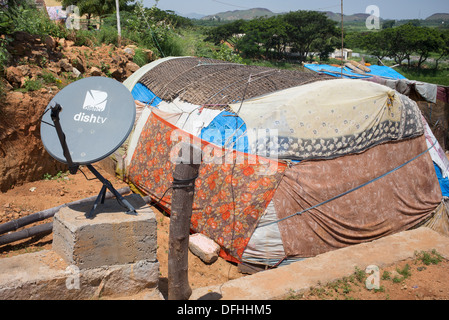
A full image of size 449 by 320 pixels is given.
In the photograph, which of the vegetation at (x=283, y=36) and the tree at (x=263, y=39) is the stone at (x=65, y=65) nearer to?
the vegetation at (x=283, y=36)

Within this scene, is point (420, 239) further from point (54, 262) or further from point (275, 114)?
point (54, 262)

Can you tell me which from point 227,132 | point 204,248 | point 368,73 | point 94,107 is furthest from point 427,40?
point 94,107

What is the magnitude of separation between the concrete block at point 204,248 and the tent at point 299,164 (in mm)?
124

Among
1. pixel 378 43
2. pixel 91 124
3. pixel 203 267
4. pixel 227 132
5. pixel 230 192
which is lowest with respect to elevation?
pixel 203 267

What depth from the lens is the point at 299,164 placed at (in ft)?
19.9

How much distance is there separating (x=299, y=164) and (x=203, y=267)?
219 centimetres

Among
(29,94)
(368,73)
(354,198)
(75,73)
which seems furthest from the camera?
(368,73)

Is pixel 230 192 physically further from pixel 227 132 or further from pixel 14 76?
pixel 14 76

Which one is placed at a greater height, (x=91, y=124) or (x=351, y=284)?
(x=91, y=124)

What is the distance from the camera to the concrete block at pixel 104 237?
400 cm

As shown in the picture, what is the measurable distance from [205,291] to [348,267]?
187cm

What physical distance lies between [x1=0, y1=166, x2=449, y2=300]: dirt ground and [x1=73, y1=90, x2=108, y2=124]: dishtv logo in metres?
2.46

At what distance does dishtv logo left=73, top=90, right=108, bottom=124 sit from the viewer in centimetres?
441

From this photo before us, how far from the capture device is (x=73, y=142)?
4.27 meters
